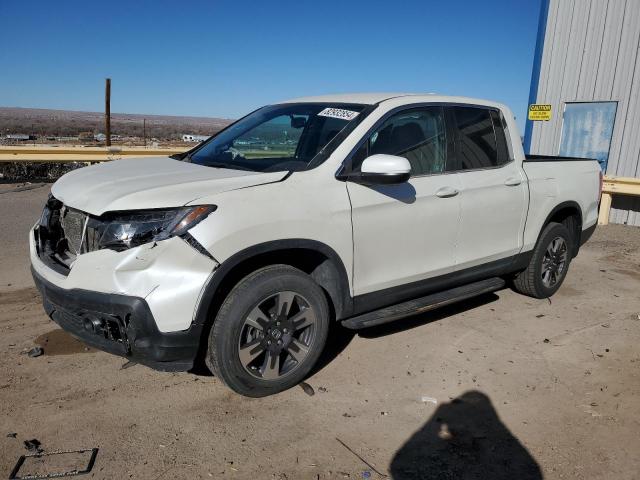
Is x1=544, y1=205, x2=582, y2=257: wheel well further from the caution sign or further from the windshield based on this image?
the caution sign

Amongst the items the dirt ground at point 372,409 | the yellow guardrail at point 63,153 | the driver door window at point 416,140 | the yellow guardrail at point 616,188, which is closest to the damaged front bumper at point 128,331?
the dirt ground at point 372,409

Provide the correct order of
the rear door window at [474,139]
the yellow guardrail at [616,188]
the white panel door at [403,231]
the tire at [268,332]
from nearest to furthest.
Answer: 1. the tire at [268,332]
2. the white panel door at [403,231]
3. the rear door window at [474,139]
4. the yellow guardrail at [616,188]

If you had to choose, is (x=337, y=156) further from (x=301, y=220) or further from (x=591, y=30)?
(x=591, y=30)

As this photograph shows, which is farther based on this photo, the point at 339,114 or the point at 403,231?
the point at 339,114

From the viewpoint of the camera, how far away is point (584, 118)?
33.9ft

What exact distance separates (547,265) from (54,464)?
15.3 feet

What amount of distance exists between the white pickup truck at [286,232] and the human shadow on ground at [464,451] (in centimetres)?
83

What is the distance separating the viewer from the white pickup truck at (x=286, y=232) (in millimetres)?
2895

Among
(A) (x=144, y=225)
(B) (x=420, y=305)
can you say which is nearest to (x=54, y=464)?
(A) (x=144, y=225)

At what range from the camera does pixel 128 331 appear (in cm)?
287

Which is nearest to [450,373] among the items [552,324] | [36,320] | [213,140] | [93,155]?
[552,324]

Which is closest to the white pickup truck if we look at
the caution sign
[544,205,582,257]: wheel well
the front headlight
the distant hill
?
the front headlight

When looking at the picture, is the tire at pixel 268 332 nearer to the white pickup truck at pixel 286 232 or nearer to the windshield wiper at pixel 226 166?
the white pickup truck at pixel 286 232

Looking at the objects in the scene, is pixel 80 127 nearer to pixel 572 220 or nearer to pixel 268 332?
pixel 572 220
